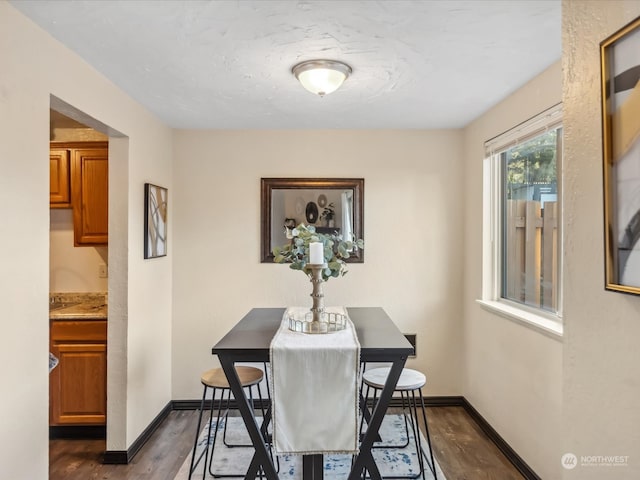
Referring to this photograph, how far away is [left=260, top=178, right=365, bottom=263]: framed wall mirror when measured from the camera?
371 centimetres

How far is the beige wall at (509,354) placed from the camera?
91.6 inches

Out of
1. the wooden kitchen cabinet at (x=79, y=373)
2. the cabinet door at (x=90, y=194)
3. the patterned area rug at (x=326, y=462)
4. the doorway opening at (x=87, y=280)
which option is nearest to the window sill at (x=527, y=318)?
the patterned area rug at (x=326, y=462)

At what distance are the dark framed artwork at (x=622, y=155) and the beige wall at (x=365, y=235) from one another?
269 centimetres

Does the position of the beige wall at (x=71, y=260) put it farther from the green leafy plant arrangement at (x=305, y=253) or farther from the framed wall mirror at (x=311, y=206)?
the green leafy plant arrangement at (x=305, y=253)

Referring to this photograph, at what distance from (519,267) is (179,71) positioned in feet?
8.20

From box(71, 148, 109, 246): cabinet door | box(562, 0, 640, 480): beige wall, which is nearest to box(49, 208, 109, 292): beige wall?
box(71, 148, 109, 246): cabinet door

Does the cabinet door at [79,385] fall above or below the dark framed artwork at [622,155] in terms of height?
below

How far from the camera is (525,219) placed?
2842 mm

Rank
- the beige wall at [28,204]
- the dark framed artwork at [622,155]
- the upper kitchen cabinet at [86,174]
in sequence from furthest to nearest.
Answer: the upper kitchen cabinet at [86,174]
the beige wall at [28,204]
the dark framed artwork at [622,155]

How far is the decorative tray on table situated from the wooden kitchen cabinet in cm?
145

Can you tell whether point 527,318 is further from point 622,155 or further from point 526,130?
point 622,155

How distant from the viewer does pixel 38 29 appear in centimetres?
189

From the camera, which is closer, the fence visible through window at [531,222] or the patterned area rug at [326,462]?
the fence visible through window at [531,222]

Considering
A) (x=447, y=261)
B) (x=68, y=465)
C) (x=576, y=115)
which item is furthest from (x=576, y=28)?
(x=68, y=465)
